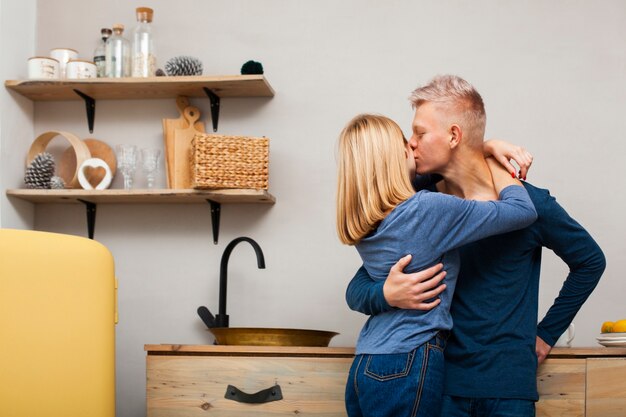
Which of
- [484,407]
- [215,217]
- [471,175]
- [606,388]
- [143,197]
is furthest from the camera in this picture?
[215,217]

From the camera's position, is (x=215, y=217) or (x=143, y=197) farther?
(x=215, y=217)

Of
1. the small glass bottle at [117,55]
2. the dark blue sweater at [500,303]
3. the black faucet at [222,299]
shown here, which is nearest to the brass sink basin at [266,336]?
the black faucet at [222,299]

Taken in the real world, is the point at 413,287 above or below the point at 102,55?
below

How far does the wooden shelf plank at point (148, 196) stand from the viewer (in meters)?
2.62

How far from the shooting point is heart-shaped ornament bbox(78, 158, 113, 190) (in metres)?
2.76

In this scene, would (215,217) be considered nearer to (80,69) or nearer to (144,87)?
(144,87)

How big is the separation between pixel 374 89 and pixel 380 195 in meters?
1.10

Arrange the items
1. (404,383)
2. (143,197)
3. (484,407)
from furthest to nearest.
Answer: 1. (143,197)
2. (484,407)
3. (404,383)

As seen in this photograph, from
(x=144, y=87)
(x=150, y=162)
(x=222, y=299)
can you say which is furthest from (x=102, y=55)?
(x=222, y=299)

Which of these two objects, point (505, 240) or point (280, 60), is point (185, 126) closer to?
point (280, 60)

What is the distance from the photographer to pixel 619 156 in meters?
2.77

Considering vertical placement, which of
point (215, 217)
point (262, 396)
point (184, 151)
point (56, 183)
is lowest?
point (262, 396)

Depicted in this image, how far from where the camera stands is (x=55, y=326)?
204 cm

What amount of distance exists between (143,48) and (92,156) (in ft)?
1.36
